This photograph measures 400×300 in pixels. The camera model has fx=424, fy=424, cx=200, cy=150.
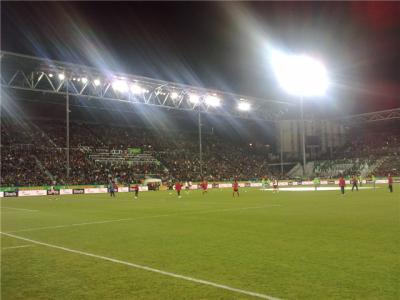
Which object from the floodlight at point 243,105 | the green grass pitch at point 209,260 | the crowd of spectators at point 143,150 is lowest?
the green grass pitch at point 209,260

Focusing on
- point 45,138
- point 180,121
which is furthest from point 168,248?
point 180,121

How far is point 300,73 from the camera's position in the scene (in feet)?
170

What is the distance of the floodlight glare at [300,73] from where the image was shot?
50.4 m

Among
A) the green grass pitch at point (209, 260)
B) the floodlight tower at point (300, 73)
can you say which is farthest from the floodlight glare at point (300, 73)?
the green grass pitch at point (209, 260)

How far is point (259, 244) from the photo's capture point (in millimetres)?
10602

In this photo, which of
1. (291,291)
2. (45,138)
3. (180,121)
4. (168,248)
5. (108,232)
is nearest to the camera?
(291,291)

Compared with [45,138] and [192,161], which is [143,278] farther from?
[192,161]

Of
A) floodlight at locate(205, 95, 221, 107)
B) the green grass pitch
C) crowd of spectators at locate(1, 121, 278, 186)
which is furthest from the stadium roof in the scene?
the green grass pitch

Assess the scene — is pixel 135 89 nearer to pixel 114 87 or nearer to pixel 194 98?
pixel 114 87

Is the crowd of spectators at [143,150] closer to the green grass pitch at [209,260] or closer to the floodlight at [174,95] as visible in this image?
the floodlight at [174,95]

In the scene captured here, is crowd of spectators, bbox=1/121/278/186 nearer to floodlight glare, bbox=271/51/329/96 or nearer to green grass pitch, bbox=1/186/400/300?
floodlight glare, bbox=271/51/329/96

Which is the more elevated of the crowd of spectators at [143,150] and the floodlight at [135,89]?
the floodlight at [135,89]

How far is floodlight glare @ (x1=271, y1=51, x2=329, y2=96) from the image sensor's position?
50438 mm

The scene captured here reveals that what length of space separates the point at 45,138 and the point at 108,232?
48.5m
